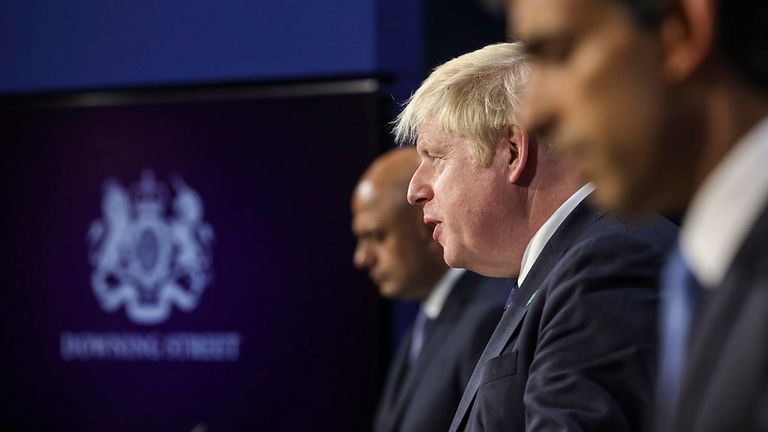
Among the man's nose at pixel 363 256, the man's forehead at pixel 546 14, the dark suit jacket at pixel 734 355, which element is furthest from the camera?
the man's nose at pixel 363 256

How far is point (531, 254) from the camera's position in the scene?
2.05m

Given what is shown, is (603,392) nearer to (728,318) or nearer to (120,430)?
(728,318)

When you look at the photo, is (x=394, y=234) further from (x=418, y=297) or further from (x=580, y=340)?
(x=580, y=340)

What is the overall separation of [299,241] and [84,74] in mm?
1184

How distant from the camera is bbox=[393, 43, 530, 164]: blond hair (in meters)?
2.07

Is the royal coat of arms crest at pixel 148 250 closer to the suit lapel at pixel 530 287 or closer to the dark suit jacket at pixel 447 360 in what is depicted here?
the dark suit jacket at pixel 447 360

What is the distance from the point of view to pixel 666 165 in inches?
36.6

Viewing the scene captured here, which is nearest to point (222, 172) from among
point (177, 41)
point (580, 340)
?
point (177, 41)

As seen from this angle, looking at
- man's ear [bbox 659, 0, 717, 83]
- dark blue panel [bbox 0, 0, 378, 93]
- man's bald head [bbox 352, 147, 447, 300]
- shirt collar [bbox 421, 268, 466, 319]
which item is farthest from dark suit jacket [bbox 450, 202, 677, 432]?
dark blue panel [bbox 0, 0, 378, 93]

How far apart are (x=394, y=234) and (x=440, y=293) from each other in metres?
0.31

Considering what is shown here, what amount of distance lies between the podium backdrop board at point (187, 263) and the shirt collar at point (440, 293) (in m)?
0.41

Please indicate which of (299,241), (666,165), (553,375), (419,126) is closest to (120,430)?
(299,241)

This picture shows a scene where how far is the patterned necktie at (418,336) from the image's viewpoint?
12.4ft

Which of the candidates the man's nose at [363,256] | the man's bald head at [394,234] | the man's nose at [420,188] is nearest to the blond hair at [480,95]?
the man's nose at [420,188]
